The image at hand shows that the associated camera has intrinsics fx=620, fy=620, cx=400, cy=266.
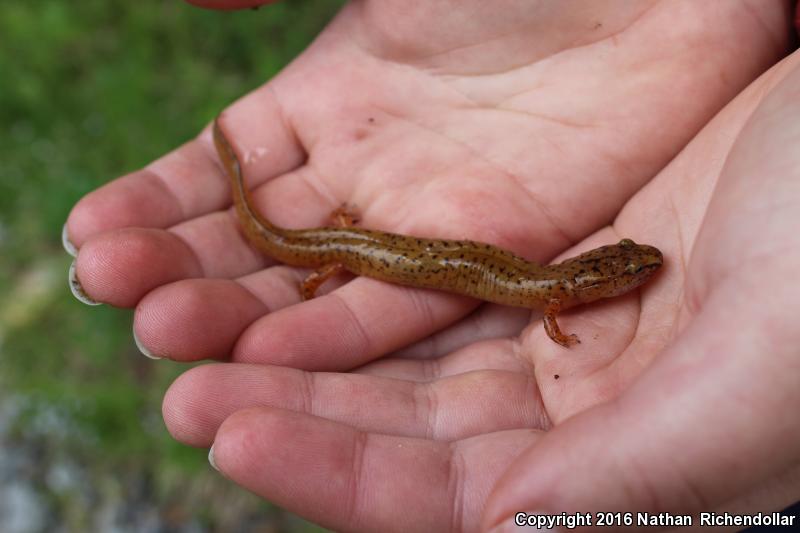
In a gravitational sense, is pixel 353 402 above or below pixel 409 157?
below

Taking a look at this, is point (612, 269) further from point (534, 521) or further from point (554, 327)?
point (534, 521)

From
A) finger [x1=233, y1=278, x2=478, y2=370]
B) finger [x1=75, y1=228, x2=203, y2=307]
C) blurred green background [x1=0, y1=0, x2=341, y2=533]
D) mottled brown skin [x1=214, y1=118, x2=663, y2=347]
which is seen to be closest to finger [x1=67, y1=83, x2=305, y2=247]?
mottled brown skin [x1=214, y1=118, x2=663, y2=347]

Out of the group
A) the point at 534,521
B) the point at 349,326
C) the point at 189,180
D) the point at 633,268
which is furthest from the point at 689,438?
the point at 189,180

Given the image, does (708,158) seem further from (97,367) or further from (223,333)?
(97,367)

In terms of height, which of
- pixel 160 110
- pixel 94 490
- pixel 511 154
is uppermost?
pixel 511 154

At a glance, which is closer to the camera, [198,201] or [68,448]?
[198,201]

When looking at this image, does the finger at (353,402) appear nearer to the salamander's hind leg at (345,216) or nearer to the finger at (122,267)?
the finger at (122,267)

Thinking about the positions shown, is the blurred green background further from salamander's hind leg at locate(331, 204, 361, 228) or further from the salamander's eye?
the salamander's eye

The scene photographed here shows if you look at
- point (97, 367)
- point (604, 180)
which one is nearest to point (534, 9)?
point (604, 180)
